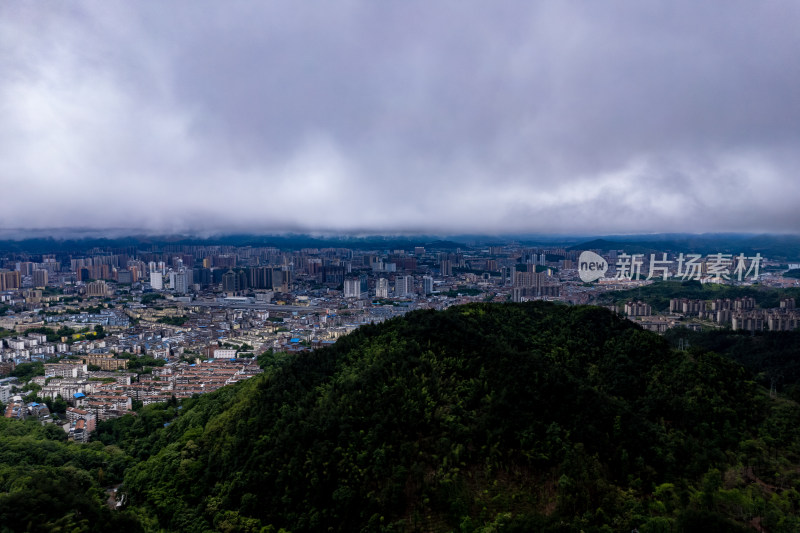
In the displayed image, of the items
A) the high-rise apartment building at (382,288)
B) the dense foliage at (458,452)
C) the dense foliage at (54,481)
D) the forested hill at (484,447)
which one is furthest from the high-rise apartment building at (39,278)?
the forested hill at (484,447)

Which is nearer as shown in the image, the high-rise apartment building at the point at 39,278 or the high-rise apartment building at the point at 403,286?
the high-rise apartment building at the point at 403,286

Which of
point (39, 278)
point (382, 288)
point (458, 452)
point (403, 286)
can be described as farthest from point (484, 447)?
point (39, 278)

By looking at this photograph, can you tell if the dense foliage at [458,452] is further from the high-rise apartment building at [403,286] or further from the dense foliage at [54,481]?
the high-rise apartment building at [403,286]

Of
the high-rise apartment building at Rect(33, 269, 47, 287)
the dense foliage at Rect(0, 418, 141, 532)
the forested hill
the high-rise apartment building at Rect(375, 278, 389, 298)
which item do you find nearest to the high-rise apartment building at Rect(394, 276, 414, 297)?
the high-rise apartment building at Rect(375, 278, 389, 298)

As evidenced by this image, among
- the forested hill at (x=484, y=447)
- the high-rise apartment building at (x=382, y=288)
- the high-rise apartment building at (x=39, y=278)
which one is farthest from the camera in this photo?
the high-rise apartment building at (x=39, y=278)

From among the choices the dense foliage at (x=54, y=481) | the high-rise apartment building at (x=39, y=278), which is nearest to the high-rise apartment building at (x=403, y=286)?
the dense foliage at (x=54, y=481)

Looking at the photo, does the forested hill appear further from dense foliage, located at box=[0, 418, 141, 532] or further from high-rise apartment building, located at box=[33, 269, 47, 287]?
high-rise apartment building, located at box=[33, 269, 47, 287]

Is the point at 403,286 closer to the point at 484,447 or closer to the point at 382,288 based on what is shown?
the point at 382,288

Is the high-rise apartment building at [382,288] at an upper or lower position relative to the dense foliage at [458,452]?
lower

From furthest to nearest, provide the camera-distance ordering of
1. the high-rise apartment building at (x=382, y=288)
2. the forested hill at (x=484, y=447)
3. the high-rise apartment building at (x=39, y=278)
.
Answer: the high-rise apartment building at (x=39, y=278), the high-rise apartment building at (x=382, y=288), the forested hill at (x=484, y=447)
